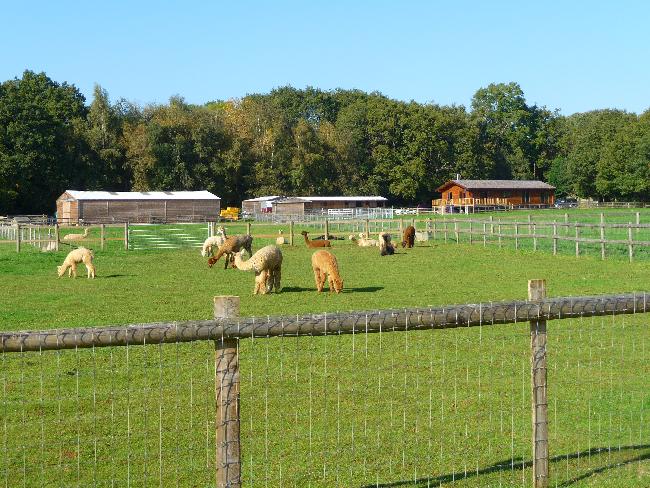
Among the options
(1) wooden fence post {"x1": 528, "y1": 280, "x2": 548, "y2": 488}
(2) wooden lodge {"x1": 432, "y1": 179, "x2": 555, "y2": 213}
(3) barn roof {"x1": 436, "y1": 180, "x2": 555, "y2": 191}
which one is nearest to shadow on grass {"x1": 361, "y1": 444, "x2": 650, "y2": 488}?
(1) wooden fence post {"x1": 528, "y1": 280, "x2": 548, "y2": 488}

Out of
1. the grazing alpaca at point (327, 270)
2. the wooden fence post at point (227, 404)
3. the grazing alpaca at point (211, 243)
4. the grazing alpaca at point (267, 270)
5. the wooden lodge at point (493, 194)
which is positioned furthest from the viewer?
the wooden lodge at point (493, 194)

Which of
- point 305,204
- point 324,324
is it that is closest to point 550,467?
point 324,324

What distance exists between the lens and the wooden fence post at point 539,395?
19.3 feet

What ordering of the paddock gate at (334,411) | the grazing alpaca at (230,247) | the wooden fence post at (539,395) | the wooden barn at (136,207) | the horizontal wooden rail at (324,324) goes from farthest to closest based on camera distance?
the wooden barn at (136,207)
the grazing alpaca at (230,247)
the wooden fence post at (539,395)
the paddock gate at (334,411)
the horizontal wooden rail at (324,324)

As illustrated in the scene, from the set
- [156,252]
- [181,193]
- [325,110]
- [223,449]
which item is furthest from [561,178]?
[223,449]

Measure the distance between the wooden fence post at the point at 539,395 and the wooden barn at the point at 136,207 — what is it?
6635cm

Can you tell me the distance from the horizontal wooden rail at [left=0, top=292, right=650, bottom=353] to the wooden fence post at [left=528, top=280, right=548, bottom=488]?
0.35 ft

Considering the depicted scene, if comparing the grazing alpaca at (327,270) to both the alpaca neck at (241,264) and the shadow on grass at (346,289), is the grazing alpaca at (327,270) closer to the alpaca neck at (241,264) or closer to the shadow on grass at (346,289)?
the shadow on grass at (346,289)

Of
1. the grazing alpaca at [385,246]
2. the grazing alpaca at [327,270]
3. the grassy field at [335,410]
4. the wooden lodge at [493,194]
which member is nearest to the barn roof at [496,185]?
the wooden lodge at [493,194]

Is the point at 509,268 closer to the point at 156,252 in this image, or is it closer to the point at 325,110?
the point at 156,252

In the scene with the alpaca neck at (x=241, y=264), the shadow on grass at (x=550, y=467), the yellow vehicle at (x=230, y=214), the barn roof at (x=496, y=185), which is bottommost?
the shadow on grass at (x=550, y=467)

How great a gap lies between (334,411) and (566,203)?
10985 centimetres

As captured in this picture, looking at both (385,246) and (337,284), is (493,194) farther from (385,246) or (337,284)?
(337,284)

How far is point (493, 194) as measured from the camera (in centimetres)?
10450
